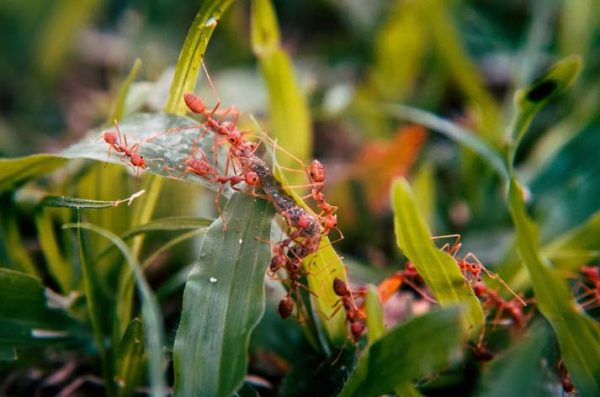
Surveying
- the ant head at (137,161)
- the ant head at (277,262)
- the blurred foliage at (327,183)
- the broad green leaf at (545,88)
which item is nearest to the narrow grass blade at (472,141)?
the blurred foliage at (327,183)

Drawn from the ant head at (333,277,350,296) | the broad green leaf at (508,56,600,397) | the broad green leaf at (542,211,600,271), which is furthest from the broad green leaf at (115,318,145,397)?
the broad green leaf at (542,211,600,271)

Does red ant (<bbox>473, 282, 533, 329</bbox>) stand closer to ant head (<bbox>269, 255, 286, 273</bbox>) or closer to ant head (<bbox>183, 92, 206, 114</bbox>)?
ant head (<bbox>269, 255, 286, 273</bbox>)

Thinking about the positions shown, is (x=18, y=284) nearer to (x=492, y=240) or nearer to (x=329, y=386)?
(x=329, y=386)

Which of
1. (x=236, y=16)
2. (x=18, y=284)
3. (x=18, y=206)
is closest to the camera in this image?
(x=18, y=284)

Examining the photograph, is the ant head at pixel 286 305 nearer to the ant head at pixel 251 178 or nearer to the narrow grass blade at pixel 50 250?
the ant head at pixel 251 178

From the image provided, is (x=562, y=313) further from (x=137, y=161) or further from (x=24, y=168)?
(x=24, y=168)

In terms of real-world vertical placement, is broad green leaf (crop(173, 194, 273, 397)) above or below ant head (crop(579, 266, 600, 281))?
below

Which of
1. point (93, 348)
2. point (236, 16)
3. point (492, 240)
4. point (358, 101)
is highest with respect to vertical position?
point (236, 16)

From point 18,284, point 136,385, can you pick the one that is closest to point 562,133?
point 136,385
